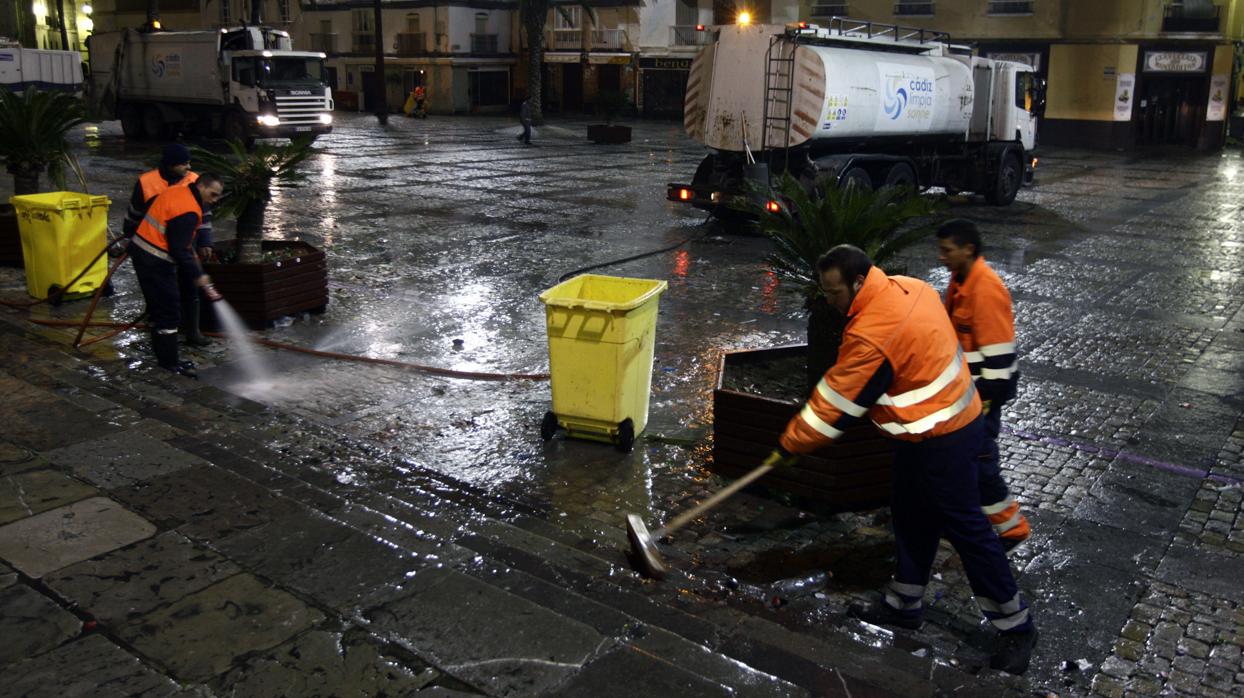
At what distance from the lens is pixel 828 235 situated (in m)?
6.17

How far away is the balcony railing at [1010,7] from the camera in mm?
36000

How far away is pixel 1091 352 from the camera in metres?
9.03

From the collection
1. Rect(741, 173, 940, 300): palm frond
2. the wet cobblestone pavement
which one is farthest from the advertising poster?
Rect(741, 173, 940, 300): palm frond

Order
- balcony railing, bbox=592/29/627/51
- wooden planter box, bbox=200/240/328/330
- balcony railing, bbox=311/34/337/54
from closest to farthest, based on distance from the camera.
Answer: wooden planter box, bbox=200/240/328/330 → balcony railing, bbox=592/29/627/51 → balcony railing, bbox=311/34/337/54

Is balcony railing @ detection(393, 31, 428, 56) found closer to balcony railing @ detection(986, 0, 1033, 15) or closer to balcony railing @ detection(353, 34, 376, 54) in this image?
balcony railing @ detection(353, 34, 376, 54)

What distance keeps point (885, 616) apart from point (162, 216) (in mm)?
6050

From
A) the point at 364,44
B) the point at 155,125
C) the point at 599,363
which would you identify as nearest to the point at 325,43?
the point at 364,44

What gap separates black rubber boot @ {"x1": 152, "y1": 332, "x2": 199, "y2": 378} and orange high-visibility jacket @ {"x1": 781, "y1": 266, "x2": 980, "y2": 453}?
18.1 ft

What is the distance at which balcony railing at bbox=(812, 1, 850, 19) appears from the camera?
4022 centimetres

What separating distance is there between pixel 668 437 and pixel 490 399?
1.51 metres

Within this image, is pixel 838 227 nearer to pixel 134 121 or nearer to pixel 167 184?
pixel 167 184

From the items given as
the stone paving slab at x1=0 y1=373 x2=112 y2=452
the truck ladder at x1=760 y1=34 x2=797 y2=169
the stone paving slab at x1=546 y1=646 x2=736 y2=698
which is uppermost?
the truck ladder at x1=760 y1=34 x2=797 y2=169

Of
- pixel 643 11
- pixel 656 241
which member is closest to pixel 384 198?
pixel 656 241

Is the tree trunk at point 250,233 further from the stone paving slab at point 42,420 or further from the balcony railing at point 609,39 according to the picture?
the balcony railing at point 609,39
